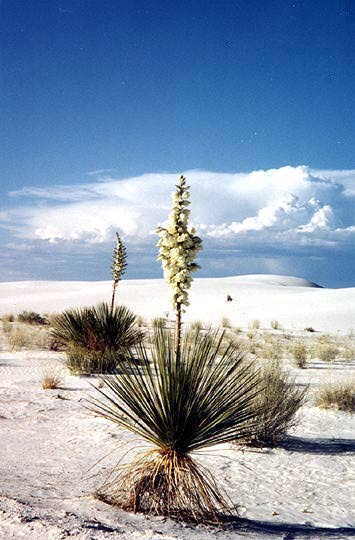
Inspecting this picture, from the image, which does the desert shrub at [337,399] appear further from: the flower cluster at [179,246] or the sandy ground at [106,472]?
the flower cluster at [179,246]

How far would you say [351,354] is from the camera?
55.3 feet

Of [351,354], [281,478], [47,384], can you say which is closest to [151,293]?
[351,354]

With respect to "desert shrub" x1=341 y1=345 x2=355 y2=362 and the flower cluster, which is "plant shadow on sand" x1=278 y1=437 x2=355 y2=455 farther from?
"desert shrub" x1=341 y1=345 x2=355 y2=362

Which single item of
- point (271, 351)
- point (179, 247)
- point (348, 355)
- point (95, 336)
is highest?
point (179, 247)

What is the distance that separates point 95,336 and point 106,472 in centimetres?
651

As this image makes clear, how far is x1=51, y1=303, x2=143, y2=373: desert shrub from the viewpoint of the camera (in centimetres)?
1114

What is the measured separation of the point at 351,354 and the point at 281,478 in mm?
11899

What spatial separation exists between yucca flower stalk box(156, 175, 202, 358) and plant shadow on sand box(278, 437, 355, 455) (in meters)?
2.21

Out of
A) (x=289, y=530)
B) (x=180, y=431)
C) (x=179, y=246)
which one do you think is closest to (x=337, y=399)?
(x=179, y=246)

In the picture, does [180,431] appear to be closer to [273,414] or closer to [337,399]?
[273,414]

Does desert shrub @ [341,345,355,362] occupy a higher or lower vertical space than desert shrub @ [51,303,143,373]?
lower

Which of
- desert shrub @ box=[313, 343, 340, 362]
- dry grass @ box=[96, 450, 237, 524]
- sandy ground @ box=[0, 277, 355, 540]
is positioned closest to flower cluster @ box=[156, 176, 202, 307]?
sandy ground @ box=[0, 277, 355, 540]

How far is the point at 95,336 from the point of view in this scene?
39.0 feet

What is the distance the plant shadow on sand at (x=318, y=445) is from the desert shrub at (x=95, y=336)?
475cm
